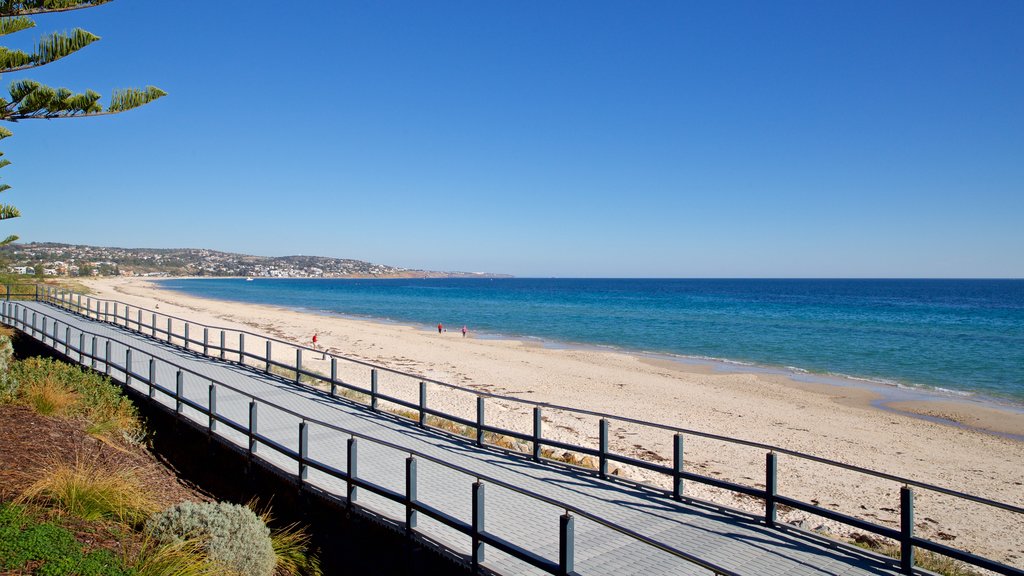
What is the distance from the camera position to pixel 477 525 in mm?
5672

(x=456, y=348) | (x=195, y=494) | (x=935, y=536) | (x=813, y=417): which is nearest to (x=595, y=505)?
(x=195, y=494)

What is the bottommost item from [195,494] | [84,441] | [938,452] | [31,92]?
[938,452]

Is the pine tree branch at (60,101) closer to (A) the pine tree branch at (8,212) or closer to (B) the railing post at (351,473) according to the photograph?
(A) the pine tree branch at (8,212)

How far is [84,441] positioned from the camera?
852 centimetres

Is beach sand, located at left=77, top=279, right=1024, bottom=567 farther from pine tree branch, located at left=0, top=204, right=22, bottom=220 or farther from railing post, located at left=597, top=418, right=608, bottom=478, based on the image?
pine tree branch, located at left=0, top=204, right=22, bottom=220

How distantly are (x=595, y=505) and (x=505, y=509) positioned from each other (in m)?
1.13

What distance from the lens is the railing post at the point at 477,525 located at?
5652mm

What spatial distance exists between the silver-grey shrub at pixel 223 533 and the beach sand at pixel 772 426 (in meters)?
7.70

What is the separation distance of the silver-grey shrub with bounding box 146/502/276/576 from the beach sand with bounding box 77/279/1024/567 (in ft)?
25.3

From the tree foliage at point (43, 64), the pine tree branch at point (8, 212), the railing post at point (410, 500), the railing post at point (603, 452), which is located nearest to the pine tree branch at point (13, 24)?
the tree foliage at point (43, 64)

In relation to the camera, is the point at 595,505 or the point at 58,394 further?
the point at 58,394

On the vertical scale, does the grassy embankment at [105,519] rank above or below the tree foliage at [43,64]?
below

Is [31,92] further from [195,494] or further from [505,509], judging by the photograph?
[505,509]

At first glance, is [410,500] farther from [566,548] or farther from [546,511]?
[566,548]
